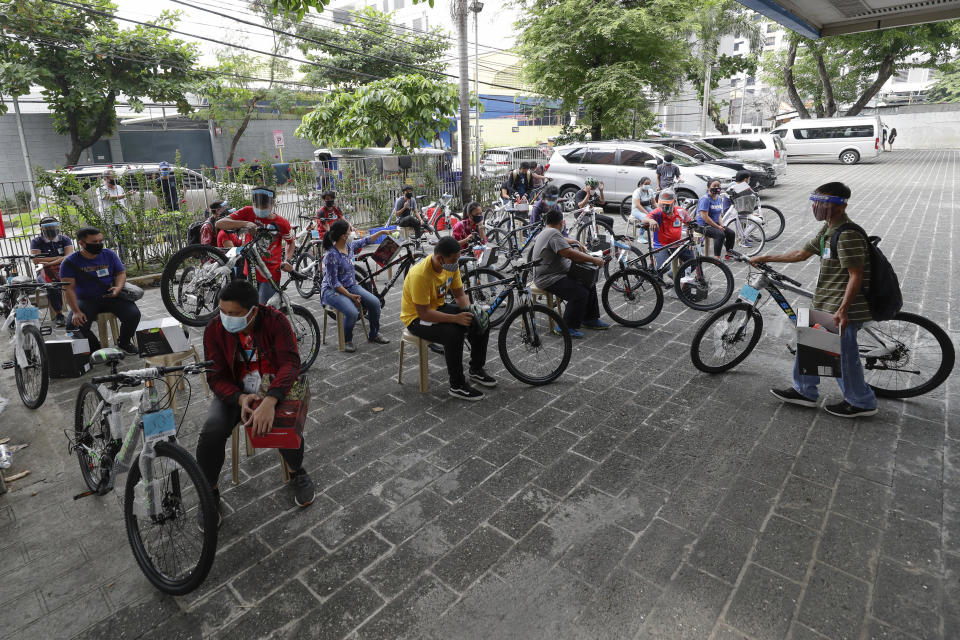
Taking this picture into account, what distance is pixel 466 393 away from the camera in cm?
496

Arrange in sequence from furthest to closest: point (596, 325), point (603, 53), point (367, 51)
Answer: point (367, 51) → point (603, 53) → point (596, 325)

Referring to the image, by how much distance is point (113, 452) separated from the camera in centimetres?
337

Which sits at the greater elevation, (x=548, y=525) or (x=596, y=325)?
(x=596, y=325)

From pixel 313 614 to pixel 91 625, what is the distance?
1.02m

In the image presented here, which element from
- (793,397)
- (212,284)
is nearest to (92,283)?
(212,284)

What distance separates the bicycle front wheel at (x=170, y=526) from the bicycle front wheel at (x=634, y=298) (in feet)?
16.0

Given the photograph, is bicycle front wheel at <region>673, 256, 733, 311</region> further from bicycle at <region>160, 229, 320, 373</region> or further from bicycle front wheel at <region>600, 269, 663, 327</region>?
bicycle at <region>160, 229, 320, 373</region>

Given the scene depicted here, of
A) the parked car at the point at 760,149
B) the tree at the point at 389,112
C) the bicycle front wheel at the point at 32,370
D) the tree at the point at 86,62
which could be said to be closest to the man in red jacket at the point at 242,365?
the bicycle front wheel at the point at 32,370

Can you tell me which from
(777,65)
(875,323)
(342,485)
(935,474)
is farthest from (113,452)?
(777,65)

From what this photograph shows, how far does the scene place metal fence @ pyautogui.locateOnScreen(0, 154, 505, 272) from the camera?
8727mm

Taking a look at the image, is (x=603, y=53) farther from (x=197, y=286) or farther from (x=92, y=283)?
(x=92, y=283)

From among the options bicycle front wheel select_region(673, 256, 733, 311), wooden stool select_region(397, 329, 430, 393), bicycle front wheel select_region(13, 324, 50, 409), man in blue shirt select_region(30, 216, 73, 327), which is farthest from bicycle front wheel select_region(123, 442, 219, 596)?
bicycle front wheel select_region(673, 256, 733, 311)

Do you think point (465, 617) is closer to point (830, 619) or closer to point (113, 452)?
point (830, 619)

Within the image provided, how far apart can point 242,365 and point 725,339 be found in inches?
160
